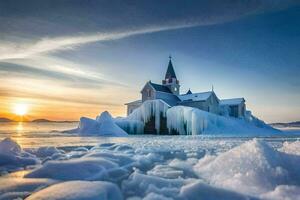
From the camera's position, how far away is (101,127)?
2934 cm

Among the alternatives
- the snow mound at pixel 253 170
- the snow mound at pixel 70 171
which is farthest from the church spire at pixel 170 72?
the snow mound at pixel 70 171

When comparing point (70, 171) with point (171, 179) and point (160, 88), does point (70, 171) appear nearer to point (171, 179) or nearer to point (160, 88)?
point (171, 179)

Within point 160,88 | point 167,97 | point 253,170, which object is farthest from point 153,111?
point 253,170

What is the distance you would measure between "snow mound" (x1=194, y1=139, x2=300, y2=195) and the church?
110ft

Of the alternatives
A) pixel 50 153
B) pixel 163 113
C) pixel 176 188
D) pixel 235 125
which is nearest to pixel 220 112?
pixel 235 125

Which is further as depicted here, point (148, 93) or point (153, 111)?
point (148, 93)

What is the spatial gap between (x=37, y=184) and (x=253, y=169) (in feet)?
13.6

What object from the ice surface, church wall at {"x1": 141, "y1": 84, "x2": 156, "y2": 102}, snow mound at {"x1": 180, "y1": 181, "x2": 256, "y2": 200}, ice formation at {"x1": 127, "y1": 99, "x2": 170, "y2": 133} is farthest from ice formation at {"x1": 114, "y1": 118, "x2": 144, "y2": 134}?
snow mound at {"x1": 180, "y1": 181, "x2": 256, "y2": 200}

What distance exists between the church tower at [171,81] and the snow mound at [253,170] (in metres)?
43.1

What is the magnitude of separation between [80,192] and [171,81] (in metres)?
47.0

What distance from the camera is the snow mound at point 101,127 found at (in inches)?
1133

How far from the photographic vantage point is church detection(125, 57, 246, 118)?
141 ft

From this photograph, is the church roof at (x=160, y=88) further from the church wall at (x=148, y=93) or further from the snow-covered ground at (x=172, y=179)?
the snow-covered ground at (x=172, y=179)

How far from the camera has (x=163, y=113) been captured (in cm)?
3475
